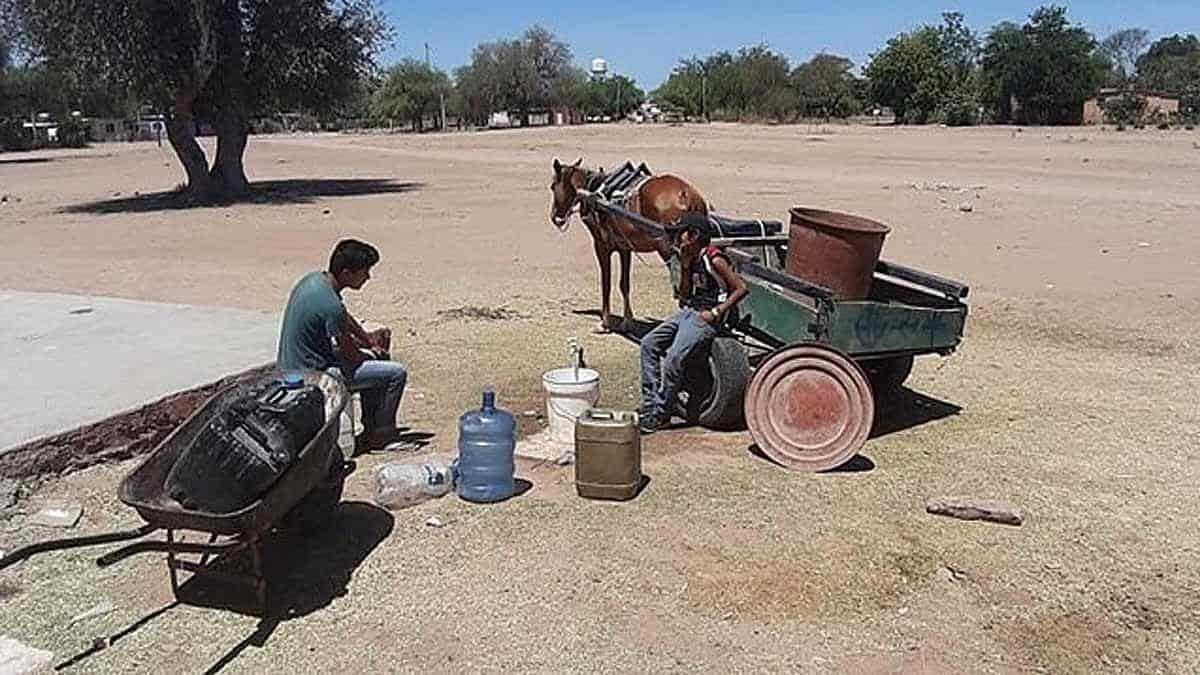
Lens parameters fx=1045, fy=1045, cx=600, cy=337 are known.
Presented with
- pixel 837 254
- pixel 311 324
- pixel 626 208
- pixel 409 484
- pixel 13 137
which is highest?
pixel 13 137

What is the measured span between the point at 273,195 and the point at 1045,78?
53.8 meters

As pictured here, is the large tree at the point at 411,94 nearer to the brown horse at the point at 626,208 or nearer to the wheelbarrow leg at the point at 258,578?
the brown horse at the point at 626,208

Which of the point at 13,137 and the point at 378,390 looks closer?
the point at 378,390

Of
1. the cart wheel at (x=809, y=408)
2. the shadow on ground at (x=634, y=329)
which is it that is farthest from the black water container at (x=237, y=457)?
the shadow on ground at (x=634, y=329)

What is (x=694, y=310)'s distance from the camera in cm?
654

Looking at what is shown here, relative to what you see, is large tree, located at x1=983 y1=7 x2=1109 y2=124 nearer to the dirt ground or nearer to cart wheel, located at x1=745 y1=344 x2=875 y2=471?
the dirt ground

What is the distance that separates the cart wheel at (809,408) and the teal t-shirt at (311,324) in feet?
7.70

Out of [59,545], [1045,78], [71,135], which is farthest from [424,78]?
[59,545]

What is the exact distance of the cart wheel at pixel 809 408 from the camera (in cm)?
578

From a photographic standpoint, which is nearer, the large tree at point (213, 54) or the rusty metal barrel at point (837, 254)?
the rusty metal barrel at point (837, 254)

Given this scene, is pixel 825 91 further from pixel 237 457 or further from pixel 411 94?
pixel 237 457

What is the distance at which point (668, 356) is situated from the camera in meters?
6.47

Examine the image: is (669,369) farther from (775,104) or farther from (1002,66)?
(775,104)

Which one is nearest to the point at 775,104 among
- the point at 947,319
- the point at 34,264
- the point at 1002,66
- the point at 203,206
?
the point at 1002,66
